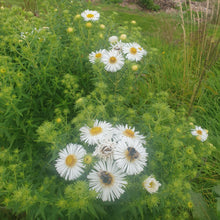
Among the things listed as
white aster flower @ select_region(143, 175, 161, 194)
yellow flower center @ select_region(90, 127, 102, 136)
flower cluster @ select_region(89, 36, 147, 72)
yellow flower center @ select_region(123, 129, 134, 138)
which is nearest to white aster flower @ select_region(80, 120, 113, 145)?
yellow flower center @ select_region(90, 127, 102, 136)

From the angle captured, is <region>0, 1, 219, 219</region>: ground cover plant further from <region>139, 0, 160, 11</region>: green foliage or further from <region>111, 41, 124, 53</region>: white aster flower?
<region>139, 0, 160, 11</region>: green foliage

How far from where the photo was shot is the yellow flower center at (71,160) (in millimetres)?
1387

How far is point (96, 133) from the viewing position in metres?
1.47

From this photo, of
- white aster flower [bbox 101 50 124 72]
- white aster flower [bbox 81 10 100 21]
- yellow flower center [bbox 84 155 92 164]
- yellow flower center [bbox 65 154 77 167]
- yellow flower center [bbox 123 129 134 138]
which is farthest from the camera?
white aster flower [bbox 81 10 100 21]

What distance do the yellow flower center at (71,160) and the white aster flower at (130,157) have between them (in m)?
0.30

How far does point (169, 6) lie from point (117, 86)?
29.6 ft

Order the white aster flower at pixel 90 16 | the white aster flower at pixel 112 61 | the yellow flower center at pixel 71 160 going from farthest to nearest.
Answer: the white aster flower at pixel 90 16 → the white aster flower at pixel 112 61 → the yellow flower center at pixel 71 160

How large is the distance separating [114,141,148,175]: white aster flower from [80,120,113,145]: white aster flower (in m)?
0.14

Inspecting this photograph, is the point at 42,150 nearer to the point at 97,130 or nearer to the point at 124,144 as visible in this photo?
the point at 97,130

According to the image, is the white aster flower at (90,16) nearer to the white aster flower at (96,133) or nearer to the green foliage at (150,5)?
the white aster flower at (96,133)

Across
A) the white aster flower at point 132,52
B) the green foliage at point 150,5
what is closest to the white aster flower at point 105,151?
the white aster flower at point 132,52

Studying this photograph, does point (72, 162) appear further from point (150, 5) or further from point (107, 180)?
point (150, 5)

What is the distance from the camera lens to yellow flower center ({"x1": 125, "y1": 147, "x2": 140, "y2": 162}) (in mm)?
1312

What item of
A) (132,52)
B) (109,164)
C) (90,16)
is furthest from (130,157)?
(90,16)
